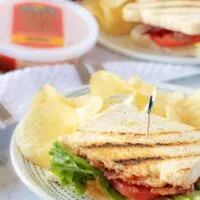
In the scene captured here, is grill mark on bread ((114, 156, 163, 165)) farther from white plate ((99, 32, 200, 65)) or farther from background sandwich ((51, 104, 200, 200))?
white plate ((99, 32, 200, 65))

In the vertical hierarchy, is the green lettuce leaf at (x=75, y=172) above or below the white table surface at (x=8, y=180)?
above

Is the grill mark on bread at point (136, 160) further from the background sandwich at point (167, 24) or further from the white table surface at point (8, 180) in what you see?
the background sandwich at point (167, 24)


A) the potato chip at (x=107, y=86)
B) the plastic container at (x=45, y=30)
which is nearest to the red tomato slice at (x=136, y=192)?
the potato chip at (x=107, y=86)

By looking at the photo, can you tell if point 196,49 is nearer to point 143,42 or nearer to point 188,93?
point 143,42

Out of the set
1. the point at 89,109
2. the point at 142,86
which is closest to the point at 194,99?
the point at 142,86

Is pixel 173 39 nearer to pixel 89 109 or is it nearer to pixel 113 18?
pixel 113 18
